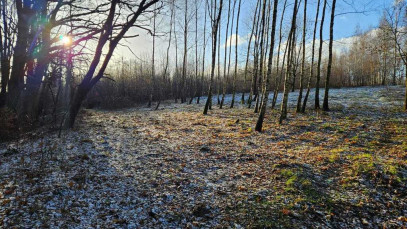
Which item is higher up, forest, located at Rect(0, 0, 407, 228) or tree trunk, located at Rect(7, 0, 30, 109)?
tree trunk, located at Rect(7, 0, 30, 109)

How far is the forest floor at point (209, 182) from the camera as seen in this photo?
382 centimetres

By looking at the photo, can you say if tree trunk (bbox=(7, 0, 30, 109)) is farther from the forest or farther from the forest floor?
the forest floor

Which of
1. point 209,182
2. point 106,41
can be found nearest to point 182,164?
point 209,182

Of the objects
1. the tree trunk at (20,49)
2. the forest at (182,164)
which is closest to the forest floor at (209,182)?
the forest at (182,164)

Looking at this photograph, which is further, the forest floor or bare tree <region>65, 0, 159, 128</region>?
bare tree <region>65, 0, 159, 128</region>

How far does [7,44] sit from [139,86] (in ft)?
77.4

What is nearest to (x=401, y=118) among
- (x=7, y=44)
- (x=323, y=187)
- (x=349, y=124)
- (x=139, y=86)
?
(x=349, y=124)

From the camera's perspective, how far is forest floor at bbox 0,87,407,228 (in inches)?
150

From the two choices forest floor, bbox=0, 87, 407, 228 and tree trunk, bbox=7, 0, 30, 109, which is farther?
tree trunk, bbox=7, 0, 30, 109

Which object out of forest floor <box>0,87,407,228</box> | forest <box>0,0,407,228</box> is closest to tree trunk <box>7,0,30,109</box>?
forest <box>0,0,407,228</box>

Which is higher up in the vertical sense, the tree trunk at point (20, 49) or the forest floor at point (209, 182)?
the tree trunk at point (20, 49)

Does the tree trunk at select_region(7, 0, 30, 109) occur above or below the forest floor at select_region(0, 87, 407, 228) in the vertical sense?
above

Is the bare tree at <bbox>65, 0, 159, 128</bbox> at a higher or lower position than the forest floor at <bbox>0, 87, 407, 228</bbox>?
higher

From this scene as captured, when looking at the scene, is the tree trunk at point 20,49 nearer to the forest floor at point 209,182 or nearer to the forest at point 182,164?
the forest at point 182,164
